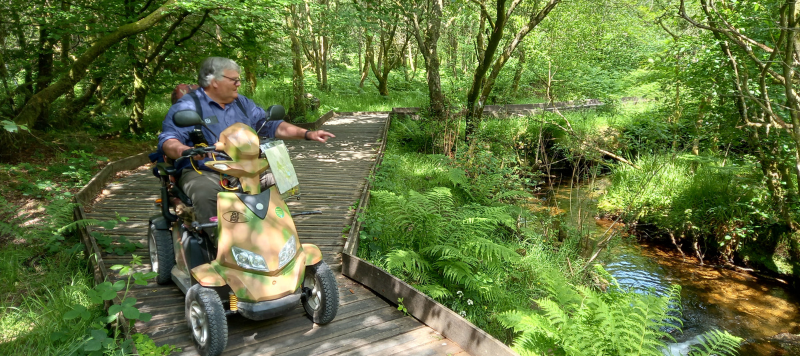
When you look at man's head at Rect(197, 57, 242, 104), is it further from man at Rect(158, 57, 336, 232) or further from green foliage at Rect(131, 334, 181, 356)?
green foliage at Rect(131, 334, 181, 356)

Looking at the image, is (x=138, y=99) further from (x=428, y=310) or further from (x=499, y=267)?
(x=428, y=310)

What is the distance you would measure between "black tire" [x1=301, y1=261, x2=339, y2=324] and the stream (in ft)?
Answer: 12.2

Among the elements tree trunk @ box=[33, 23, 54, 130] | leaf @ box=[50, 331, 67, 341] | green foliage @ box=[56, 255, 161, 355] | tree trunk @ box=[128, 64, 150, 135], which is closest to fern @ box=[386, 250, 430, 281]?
green foliage @ box=[56, 255, 161, 355]

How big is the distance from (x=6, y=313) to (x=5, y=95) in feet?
23.0

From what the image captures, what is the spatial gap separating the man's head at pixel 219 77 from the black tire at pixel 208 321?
→ 1505mm

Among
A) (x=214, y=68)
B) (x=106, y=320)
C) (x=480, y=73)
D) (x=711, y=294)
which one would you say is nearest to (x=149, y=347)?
(x=106, y=320)

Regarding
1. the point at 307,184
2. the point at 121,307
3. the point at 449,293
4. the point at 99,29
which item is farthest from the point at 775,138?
the point at 99,29

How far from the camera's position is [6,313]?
3.69 meters

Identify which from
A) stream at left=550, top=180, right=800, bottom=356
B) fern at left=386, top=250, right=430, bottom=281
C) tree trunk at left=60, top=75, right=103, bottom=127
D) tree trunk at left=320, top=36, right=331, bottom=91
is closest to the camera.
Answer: fern at left=386, top=250, right=430, bottom=281

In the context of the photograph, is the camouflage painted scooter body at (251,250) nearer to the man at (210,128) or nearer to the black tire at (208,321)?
the black tire at (208,321)

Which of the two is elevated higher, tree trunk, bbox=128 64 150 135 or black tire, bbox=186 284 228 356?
tree trunk, bbox=128 64 150 135

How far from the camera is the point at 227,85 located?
349 cm

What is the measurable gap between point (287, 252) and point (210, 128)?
1242 mm

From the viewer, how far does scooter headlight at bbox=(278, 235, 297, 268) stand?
10.1ft
